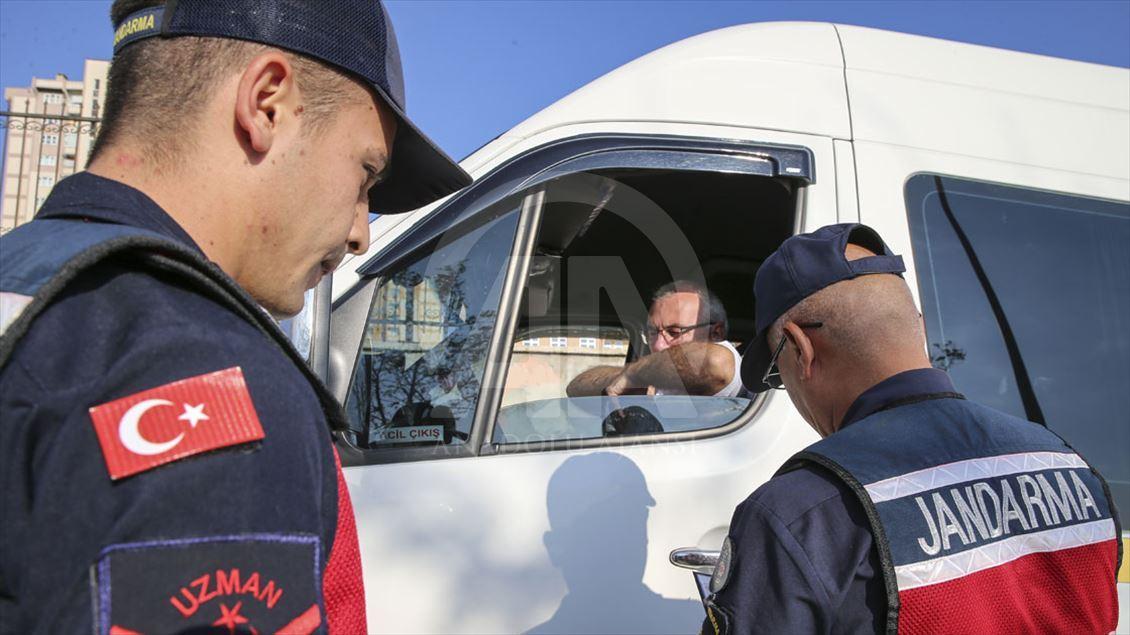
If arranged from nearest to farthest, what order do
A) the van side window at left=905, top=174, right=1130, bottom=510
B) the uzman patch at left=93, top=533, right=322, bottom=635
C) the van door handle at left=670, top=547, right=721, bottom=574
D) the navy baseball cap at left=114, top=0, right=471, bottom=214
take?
the uzman patch at left=93, top=533, right=322, bottom=635 < the navy baseball cap at left=114, top=0, right=471, bottom=214 < the van door handle at left=670, top=547, right=721, bottom=574 < the van side window at left=905, top=174, right=1130, bottom=510

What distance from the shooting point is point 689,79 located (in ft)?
7.79

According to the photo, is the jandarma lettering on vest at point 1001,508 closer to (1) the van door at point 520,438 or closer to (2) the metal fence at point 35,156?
(1) the van door at point 520,438

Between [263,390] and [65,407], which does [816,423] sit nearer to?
[263,390]

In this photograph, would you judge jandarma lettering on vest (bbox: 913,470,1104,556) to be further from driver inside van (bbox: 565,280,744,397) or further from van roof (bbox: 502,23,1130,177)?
van roof (bbox: 502,23,1130,177)

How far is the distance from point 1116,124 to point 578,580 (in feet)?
7.31

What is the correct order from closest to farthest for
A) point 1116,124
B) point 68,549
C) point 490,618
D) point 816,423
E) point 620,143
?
point 68,549 → point 816,423 → point 490,618 → point 620,143 → point 1116,124

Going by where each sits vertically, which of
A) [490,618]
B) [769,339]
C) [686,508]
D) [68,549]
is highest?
[769,339]

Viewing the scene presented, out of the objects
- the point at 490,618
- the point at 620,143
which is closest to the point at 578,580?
the point at 490,618

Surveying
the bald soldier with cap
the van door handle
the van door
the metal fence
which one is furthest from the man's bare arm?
the metal fence

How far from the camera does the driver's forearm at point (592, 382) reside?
2412mm

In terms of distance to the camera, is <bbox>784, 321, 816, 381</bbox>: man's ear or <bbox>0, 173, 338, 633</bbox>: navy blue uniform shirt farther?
<bbox>784, 321, 816, 381</bbox>: man's ear

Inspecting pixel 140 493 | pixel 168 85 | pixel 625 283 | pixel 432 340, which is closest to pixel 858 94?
pixel 432 340

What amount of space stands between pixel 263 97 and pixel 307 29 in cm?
9

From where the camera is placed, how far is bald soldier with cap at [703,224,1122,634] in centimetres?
119
